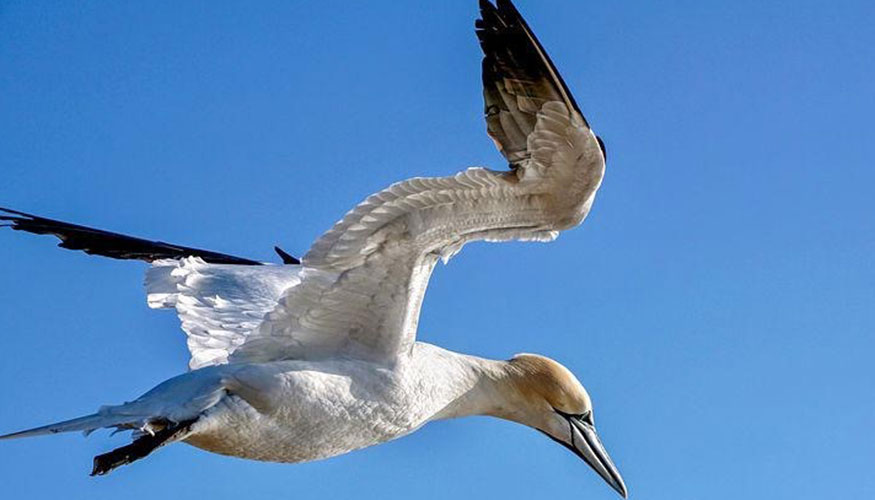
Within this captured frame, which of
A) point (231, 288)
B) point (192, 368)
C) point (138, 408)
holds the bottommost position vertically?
point (138, 408)

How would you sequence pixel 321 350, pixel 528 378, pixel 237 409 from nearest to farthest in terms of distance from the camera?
pixel 237 409, pixel 321 350, pixel 528 378

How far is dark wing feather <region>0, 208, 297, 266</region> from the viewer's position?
10.7 meters

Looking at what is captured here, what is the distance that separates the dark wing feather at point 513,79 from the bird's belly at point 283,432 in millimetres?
1825

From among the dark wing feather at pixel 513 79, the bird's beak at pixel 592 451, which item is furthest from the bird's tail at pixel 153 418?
the bird's beak at pixel 592 451

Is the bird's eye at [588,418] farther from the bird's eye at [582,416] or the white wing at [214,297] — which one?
the white wing at [214,297]

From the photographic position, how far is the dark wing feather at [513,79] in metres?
7.50

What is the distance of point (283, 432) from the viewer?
8211 millimetres

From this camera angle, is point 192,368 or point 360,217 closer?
point 360,217

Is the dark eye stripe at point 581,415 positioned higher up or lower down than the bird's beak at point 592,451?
higher up

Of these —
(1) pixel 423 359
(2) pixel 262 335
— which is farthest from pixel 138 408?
(1) pixel 423 359

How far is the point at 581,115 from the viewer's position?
24.7 feet

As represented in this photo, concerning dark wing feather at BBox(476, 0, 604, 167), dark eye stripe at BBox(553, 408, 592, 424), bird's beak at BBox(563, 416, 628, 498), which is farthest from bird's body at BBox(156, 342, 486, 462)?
dark wing feather at BBox(476, 0, 604, 167)

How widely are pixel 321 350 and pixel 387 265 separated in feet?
2.51

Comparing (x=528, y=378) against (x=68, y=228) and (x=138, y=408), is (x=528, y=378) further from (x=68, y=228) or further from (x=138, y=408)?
(x=68, y=228)
